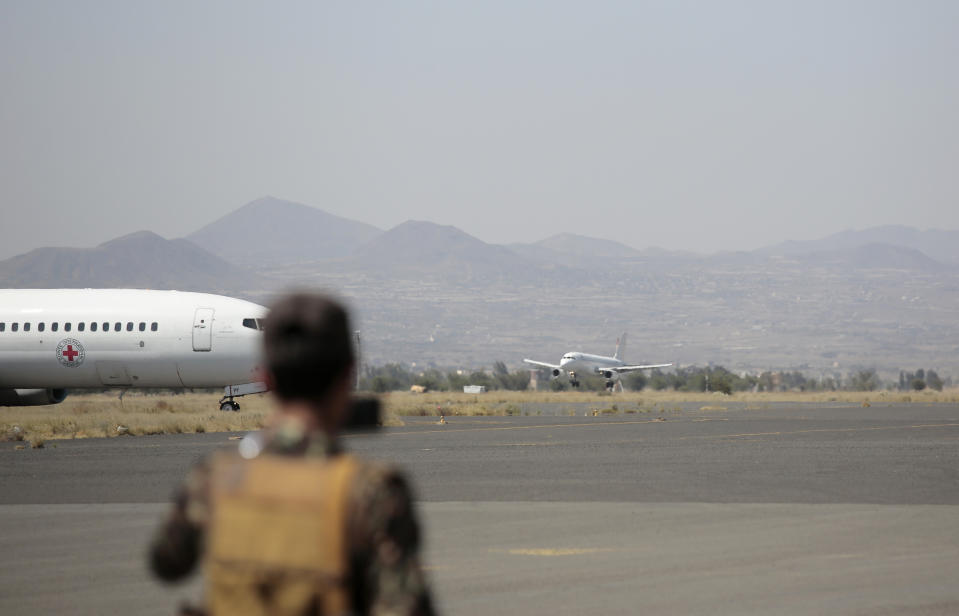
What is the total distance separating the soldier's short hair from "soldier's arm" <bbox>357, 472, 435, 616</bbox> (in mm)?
345

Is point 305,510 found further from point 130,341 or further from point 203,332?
point 130,341

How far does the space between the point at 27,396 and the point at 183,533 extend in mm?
40995

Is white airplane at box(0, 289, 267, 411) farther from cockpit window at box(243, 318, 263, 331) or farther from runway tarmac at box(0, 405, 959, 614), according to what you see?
runway tarmac at box(0, 405, 959, 614)

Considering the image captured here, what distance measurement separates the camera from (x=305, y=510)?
338 centimetres

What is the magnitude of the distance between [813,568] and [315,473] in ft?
28.8

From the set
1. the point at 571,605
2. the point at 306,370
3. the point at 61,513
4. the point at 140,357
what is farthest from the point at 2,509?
the point at 140,357

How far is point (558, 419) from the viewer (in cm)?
4356

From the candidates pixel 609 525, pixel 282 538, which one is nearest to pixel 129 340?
A: pixel 609 525

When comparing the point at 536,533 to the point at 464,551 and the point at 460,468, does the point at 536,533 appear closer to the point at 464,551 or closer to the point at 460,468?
the point at 464,551

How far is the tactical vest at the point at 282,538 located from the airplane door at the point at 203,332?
120 feet

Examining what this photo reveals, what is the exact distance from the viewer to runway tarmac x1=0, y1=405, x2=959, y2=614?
1026 centimetres

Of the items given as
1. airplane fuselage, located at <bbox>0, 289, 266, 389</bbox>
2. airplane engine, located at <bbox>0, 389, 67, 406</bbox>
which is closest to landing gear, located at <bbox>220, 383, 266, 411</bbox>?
airplane fuselage, located at <bbox>0, 289, 266, 389</bbox>

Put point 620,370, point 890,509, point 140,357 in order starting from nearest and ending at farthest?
point 890,509, point 140,357, point 620,370

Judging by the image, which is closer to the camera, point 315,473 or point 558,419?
point 315,473
